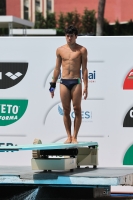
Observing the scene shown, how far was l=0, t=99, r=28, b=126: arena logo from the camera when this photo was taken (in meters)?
10.6

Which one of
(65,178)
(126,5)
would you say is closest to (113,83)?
(65,178)

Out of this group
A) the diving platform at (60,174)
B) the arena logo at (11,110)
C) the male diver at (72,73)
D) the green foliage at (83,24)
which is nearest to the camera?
the diving platform at (60,174)

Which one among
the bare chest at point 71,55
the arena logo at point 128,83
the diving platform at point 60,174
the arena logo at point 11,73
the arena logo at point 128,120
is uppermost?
the bare chest at point 71,55

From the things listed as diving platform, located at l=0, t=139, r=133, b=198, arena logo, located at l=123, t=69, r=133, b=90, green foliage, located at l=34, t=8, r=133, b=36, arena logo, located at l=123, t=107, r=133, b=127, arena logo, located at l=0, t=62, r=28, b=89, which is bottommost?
diving platform, located at l=0, t=139, r=133, b=198

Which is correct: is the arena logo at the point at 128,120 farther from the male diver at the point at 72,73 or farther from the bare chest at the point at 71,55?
the bare chest at the point at 71,55

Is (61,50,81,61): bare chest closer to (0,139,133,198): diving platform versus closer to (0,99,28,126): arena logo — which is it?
(0,139,133,198): diving platform

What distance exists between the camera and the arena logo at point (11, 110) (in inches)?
416

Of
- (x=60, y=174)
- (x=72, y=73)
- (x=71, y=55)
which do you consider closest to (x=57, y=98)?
(x=72, y=73)

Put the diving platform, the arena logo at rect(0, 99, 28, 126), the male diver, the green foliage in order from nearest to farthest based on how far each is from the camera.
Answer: the diving platform → the male diver → the arena logo at rect(0, 99, 28, 126) → the green foliage

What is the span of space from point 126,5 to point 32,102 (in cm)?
4043

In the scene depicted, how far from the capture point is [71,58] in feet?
30.9

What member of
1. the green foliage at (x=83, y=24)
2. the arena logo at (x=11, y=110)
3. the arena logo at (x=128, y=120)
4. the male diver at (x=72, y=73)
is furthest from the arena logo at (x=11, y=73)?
the green foliage at (x=83, y=24)

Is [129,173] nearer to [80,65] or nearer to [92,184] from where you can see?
[92,184]

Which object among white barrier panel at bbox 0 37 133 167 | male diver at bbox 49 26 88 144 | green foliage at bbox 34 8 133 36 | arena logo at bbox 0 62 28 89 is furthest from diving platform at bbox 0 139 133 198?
green foliage at bbox 34 8 133 36
